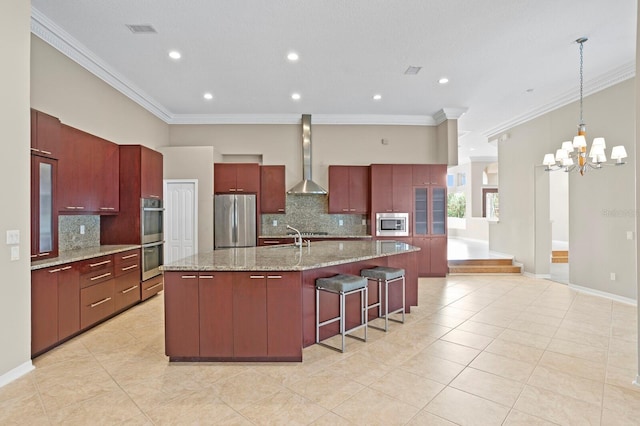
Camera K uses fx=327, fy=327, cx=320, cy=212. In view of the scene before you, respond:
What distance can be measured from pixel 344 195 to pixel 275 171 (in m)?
1.51

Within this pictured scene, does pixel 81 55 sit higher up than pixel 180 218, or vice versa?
pixel 81 55

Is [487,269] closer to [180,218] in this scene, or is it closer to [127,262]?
[180,218]

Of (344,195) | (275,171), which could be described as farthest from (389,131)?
(275,171)

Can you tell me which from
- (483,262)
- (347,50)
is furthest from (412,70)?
(483,262)

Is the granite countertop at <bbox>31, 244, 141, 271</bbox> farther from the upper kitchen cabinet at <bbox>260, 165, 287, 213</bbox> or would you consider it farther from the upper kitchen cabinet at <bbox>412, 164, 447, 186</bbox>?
the upper kitchen cabinet at <bbox>412, 164, 447, 186</bbox>

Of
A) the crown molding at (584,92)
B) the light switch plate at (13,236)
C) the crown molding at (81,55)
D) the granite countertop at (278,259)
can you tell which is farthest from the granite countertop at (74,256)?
the crown molding at (584,92)

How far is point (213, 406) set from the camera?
2.26 meters

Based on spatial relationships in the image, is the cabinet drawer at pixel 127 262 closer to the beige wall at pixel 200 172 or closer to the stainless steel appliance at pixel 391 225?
the beige wall at pixel 200 172

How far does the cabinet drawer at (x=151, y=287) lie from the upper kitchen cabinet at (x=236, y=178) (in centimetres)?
198

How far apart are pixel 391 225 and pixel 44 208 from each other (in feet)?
17.6

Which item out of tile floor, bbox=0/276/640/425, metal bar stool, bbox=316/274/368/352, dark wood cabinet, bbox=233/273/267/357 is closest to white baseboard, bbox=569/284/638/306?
tile floor, bbox=0/276/640/425

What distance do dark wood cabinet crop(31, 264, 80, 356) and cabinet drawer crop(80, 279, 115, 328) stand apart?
9 centimetres

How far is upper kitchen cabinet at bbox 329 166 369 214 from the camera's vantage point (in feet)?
22.4

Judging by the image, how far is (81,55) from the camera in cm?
412
